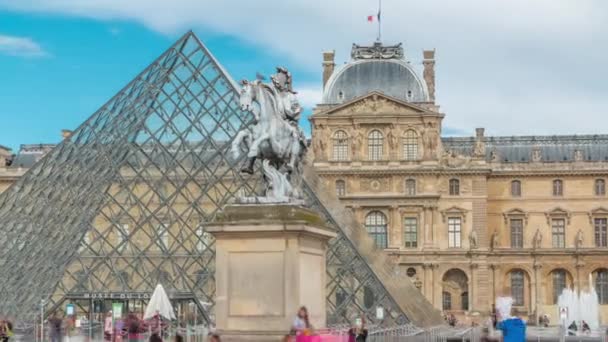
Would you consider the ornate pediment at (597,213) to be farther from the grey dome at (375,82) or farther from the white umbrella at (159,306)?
the white umbrella at (159,306)

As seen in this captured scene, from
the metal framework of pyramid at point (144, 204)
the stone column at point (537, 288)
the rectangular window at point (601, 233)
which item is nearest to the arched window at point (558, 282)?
the stone column at point (537, 288)

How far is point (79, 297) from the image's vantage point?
29109 millimetres

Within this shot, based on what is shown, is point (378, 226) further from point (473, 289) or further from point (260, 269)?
point (260, 269)

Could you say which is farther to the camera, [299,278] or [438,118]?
[438,118]

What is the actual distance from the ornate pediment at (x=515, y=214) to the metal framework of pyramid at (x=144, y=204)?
4320 cm

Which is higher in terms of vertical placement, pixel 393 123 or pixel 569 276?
pixel 393 123

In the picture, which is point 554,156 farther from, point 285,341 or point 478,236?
point 285,341

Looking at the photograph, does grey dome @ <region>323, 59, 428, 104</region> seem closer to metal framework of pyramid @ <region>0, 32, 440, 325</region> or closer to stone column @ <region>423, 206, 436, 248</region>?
stone column @ <region>423, 206, 436, 248</region>

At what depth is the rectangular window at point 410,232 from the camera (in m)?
70.8

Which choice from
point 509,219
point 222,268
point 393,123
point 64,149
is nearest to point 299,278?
point 222,268

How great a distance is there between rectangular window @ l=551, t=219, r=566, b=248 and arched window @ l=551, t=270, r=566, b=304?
1631 mm

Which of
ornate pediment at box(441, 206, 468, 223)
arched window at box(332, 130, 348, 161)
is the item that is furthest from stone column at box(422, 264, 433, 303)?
arched window at box(332, 130, 348, 161)

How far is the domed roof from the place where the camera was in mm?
70812

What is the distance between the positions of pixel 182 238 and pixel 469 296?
4288 centimetres
